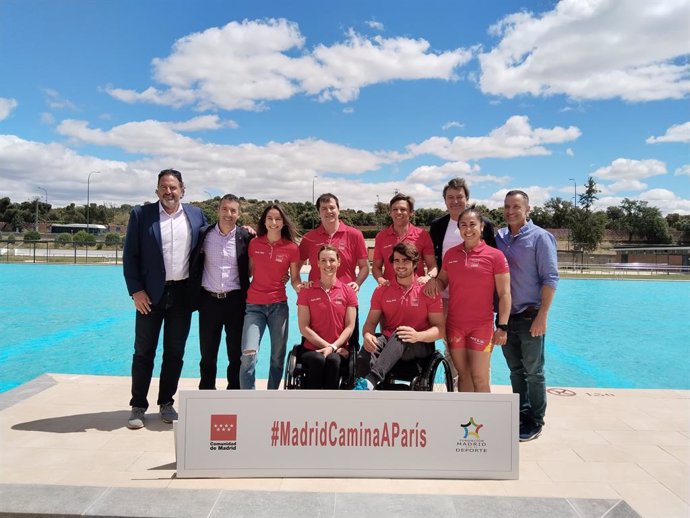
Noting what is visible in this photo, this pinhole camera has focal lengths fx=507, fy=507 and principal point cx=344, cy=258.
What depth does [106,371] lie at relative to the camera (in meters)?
7.38

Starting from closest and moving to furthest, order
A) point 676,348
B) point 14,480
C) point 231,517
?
point 231,517
point 14,480
point 676,348

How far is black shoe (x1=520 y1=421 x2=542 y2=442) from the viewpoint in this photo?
3.80m

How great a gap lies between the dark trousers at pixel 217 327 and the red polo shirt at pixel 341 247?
0.65 metres

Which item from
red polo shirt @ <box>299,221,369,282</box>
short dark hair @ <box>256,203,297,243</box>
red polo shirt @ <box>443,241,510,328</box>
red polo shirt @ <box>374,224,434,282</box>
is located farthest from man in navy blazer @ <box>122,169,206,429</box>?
red polo shirt @ <box>443,241,510,328</box>

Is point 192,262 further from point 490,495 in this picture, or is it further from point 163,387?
point 490,495

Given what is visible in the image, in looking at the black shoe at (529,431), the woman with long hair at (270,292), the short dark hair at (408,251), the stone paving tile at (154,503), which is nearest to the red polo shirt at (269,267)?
the woman with long hair at (270,292)

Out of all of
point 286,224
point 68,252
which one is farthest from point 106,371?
point 68,252

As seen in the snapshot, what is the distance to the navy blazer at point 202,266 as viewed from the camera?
4086mm

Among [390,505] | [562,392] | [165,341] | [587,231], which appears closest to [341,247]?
[165,341]

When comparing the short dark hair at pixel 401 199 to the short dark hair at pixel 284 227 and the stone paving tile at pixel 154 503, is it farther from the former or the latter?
the stone paving tile at pixel 154 503

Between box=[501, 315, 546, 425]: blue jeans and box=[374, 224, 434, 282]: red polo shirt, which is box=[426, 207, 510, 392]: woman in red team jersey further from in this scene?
box=[374, 224, 434, 282]: red polo shirt

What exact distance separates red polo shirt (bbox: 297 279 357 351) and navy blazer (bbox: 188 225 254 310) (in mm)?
676

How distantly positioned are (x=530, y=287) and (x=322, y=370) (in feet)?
5.45

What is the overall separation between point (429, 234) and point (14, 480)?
3265 mm
